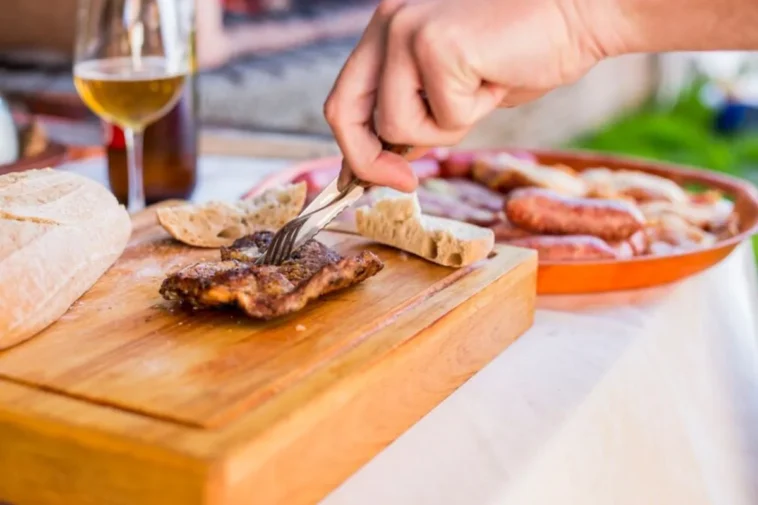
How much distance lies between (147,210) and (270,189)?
0.20 m

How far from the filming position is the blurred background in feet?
10.9

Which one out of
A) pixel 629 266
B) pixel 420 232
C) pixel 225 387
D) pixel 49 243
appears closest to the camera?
pixel 225 387

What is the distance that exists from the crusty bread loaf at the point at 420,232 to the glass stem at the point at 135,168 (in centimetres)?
50

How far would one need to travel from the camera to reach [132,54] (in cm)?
162

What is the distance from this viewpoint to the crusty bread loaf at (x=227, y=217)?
4.35ft

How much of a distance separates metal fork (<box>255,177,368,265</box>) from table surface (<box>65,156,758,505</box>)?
0.26 meters

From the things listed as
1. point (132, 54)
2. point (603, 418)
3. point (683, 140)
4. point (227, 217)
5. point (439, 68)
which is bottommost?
point (683, 140)

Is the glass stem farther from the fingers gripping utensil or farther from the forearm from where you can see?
the forearm

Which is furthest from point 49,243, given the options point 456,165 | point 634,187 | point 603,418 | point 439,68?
point 634,187

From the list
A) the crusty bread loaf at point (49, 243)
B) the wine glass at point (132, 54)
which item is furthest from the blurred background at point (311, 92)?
the crusty bread loaf at point (49, 243)

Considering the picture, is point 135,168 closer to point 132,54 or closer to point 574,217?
point 132,54

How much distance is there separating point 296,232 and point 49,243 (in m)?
0.29

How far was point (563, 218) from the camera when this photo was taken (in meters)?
1.51

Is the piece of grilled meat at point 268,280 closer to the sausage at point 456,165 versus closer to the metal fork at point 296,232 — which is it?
the metal fork at point 296,232
